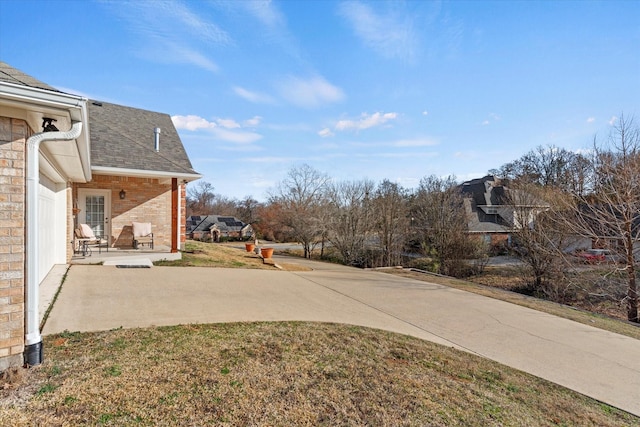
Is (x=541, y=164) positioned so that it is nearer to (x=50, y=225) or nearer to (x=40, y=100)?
(x=50, y=225)

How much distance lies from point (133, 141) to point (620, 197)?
17.1m

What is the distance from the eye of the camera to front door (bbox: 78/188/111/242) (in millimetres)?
11547

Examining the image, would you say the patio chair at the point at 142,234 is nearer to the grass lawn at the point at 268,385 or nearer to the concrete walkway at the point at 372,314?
the concrete walkway at the point at 372,314

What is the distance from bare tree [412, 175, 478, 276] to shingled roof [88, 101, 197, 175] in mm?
13300

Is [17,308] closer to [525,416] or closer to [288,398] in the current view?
[288,398]

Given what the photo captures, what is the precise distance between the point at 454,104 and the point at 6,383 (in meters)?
13.4

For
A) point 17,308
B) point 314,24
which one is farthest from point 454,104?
point 17,308

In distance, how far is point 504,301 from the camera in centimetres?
974

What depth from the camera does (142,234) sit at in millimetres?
12227

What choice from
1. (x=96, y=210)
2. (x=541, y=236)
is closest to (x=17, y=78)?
(x=96, y=210)

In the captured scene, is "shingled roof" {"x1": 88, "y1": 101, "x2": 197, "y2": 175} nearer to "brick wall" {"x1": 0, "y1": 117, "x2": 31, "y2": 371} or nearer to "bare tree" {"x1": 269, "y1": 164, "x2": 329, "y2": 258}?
"brick wall" {"x1": 0, "y1": 117, "x2": 31, "y2": 371}

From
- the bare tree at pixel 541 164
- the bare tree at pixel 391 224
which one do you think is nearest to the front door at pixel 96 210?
the bare tree at pixel 391 224

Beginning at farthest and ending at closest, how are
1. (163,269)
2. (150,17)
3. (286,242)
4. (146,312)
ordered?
(286,242) < (163,269) < (150,17) < (146,312)

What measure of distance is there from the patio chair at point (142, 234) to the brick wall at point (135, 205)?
0.31 meters
